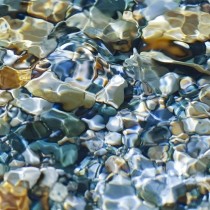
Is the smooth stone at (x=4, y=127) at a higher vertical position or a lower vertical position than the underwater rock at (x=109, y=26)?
lower

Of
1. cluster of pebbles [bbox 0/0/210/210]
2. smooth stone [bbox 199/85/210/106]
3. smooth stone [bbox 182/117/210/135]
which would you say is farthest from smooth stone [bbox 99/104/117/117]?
smooth stone [bbox 199/85/210/106]

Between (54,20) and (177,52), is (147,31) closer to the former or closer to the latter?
(177,52)

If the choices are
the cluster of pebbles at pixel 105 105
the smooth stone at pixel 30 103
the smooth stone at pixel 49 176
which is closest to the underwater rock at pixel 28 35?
the cluster of pebbles at pixel 105 105

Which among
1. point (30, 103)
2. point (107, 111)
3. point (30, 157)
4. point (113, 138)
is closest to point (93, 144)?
point (113, 138)

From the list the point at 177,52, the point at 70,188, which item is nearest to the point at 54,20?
the point at 177,52

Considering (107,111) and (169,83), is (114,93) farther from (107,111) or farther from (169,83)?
(169,83)

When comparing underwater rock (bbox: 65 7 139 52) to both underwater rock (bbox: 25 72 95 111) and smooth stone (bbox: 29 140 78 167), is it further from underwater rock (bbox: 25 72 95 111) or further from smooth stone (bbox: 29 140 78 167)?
smooth stone (bbox: 29 140 78 167)

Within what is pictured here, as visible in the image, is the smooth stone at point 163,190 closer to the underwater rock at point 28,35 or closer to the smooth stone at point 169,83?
the smooth stone at point 169,83
